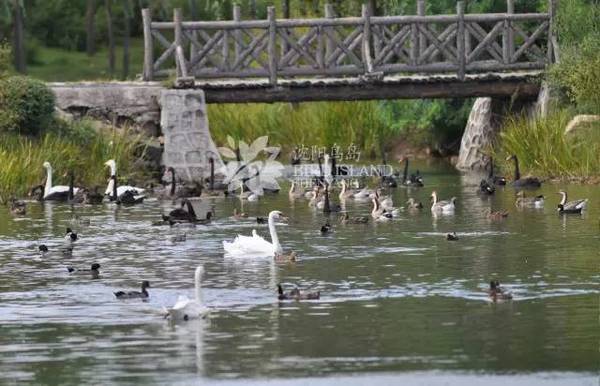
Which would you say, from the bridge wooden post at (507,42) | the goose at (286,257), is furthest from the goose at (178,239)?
the bridge wooden post at (507,42)

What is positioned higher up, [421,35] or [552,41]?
[421,35]

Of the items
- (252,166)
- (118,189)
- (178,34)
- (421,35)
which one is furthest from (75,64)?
(118,189)

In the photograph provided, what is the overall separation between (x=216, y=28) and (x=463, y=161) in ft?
34.3

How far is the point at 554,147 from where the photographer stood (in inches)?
1854

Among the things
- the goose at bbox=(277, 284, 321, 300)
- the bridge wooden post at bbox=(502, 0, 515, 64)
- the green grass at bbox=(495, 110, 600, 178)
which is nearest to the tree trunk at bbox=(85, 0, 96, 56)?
the bridge wooden post at bbox=(502, 0, 515, 64)

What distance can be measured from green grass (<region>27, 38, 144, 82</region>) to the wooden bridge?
120 ft

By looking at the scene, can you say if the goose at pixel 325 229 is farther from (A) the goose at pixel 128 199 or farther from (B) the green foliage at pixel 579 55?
(B) the green foliage at pixel 579 55

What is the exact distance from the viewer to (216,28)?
50.3 m

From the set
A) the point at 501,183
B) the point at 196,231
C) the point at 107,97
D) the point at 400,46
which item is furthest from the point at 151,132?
the point at 196,231

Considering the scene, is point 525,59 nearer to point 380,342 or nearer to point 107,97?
point 107,97

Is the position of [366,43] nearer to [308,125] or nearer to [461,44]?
[461,44]

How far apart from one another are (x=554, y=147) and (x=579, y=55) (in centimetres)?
323

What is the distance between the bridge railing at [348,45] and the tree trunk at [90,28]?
4113 cm

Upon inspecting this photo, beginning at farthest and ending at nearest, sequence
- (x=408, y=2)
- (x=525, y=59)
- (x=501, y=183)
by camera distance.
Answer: (x=408, y=2), (x=525, y=59), (x=501, y=183)
